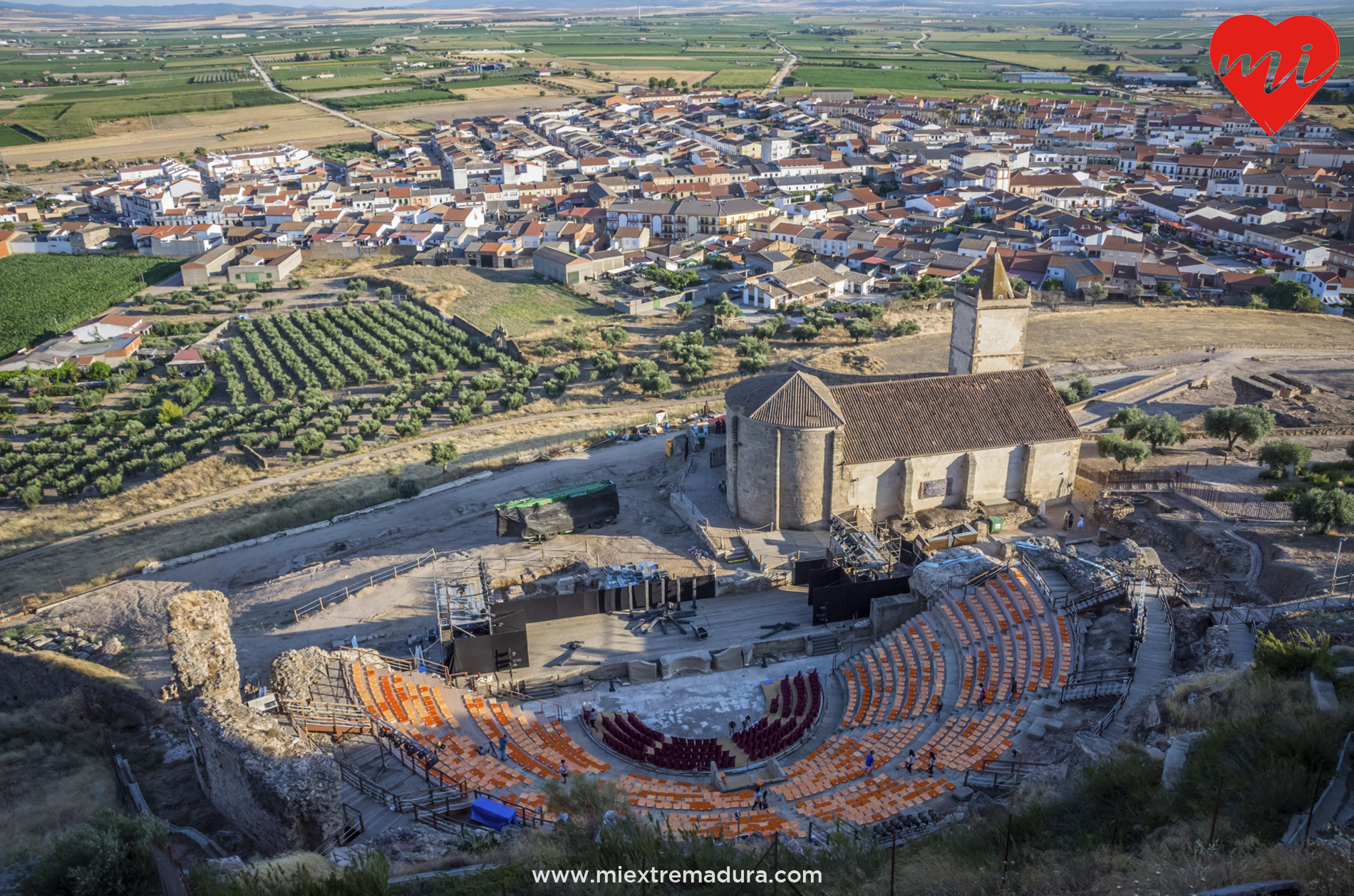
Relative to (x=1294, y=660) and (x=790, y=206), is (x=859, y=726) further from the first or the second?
(x=790, y=206)

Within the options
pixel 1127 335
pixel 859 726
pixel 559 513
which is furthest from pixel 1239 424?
pixel 1127 335

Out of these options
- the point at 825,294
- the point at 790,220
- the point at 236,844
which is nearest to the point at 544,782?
the point at 236,844

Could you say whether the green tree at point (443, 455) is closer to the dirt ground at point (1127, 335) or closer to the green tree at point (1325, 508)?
the dirt ground at point (1127, 335)

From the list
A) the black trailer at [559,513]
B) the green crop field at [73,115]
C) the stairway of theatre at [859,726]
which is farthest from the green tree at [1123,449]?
the green crop field at [73,115]

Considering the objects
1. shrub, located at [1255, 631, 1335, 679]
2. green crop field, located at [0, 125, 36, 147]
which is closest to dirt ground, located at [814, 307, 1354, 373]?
shrub, located at [1255, 631, 1335, 679]

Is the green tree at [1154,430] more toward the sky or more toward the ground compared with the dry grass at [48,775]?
more toward the sky

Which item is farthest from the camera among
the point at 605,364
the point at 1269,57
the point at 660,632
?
the point at 605,364
